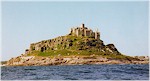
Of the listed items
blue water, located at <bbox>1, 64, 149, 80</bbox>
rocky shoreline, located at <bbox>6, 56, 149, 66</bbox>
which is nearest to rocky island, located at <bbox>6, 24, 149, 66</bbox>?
rocky shoreline, located at <bbox>6, 56, 149, 66</bbox>

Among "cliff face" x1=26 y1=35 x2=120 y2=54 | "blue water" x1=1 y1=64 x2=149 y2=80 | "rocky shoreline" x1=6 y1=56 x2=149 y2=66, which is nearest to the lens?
"blue water" x1=1 y1=64 x2=149 y2=80

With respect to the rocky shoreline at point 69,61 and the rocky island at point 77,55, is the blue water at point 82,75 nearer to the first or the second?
the rocky shoreline at point 69,61

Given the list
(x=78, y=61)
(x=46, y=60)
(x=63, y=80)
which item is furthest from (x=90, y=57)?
(x=63, y=80)

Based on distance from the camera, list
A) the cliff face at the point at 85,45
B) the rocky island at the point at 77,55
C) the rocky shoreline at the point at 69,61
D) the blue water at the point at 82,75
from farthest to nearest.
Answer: the cliff face at the point at 85,45 < the rocky island at the point at 77,55 < the rocky shoreline at the point at 69,61 < the blue water at the point at 82,75

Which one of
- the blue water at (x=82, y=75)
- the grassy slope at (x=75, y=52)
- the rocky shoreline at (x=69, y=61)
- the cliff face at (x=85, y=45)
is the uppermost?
the cliff face at (x=85, y=45)

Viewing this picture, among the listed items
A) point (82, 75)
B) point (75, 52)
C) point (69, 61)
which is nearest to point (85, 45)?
point (75, 52)

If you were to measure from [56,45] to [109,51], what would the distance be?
113 ft

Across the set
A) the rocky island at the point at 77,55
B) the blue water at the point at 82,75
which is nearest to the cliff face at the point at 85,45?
the rocky island at the point at 77,55

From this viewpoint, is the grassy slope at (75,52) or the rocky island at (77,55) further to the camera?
the grassy slope at (75,52)

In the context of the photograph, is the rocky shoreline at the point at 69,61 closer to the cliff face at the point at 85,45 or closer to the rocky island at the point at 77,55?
the rocky island at the point at 77,55

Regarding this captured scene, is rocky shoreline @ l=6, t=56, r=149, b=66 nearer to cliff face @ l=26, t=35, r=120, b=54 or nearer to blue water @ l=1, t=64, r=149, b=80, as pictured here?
cliff face @ l=26, t=35, r=120, b=54

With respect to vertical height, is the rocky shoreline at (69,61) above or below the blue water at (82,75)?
above

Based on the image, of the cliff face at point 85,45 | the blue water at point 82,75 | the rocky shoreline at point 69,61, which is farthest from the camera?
the cliff face at point 85,45

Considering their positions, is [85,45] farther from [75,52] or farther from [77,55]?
[77,55]
